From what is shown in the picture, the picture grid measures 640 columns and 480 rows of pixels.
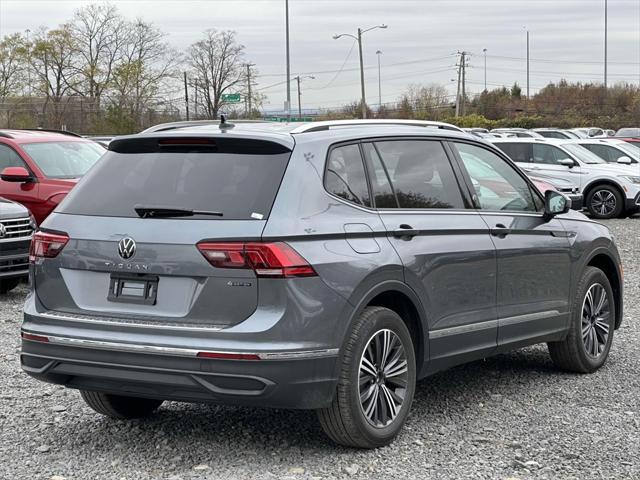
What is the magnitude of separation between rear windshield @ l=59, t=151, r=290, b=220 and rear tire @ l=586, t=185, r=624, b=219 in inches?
731

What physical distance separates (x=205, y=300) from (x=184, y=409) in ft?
5.44

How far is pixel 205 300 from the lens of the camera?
4723 mm

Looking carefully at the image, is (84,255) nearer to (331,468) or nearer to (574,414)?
(331,468)

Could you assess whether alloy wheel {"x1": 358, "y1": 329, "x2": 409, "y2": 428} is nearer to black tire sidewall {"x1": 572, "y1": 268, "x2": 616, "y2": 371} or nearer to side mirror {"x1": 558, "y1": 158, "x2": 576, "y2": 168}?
black tire sidewall {"x1": 572, "y1": 268, "x2": 616, "y2": 371}

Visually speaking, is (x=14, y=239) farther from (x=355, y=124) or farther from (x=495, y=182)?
(x=355, y=124)

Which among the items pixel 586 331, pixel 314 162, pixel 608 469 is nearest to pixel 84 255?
pixel 314 162

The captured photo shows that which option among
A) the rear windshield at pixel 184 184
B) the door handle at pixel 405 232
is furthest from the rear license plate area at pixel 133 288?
the door handle at pixel 405 232

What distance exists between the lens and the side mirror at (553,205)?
22.0ft

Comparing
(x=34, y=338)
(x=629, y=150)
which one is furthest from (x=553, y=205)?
(x=629, y=150)

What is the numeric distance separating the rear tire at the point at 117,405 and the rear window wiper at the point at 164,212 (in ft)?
4.09

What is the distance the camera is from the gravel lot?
196 inches

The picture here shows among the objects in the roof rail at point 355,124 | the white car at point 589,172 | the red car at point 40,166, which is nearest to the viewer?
the roof rail at point 355,124

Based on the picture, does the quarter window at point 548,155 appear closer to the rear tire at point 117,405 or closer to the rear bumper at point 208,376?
the rear tire at point 117,405

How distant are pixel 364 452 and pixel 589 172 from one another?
18455 millimetres
